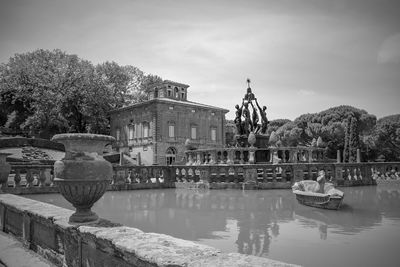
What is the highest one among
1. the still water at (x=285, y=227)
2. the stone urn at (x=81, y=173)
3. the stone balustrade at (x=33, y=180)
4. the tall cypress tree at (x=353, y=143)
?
the tall cypress tree at (x=353, y=143)

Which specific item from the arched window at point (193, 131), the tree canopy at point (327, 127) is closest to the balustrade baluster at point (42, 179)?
the arched window at point (193, 131)

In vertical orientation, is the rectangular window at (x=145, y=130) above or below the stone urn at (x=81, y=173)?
above

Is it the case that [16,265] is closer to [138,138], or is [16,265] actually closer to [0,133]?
[138,138]

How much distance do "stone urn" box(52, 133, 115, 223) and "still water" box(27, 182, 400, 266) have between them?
8.21 feet

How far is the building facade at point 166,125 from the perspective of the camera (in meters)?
42.6

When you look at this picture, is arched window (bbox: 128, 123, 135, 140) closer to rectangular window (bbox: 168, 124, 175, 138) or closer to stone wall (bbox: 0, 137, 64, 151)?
rectangular window (bbox: 168, 124, 175, 138)

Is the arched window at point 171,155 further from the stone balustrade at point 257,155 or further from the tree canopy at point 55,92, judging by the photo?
the stone balustrade at point 257,155

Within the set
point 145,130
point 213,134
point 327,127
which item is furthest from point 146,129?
point 327,127

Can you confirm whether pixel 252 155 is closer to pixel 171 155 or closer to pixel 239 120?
pixel 239 120

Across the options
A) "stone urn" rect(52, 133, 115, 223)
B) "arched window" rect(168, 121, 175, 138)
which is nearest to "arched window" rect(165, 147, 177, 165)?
"arched window" rect(168, 121, 175, 138)

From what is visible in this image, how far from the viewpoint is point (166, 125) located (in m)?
43.1

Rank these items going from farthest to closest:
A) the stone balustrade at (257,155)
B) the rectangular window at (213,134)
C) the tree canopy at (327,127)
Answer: the tree canopy at (327,127)
the rectangular window at (213,134)
the stone balustrade at (257,155)

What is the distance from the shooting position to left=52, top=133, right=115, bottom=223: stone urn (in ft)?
14.2

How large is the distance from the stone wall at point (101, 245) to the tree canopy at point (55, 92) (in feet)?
126
